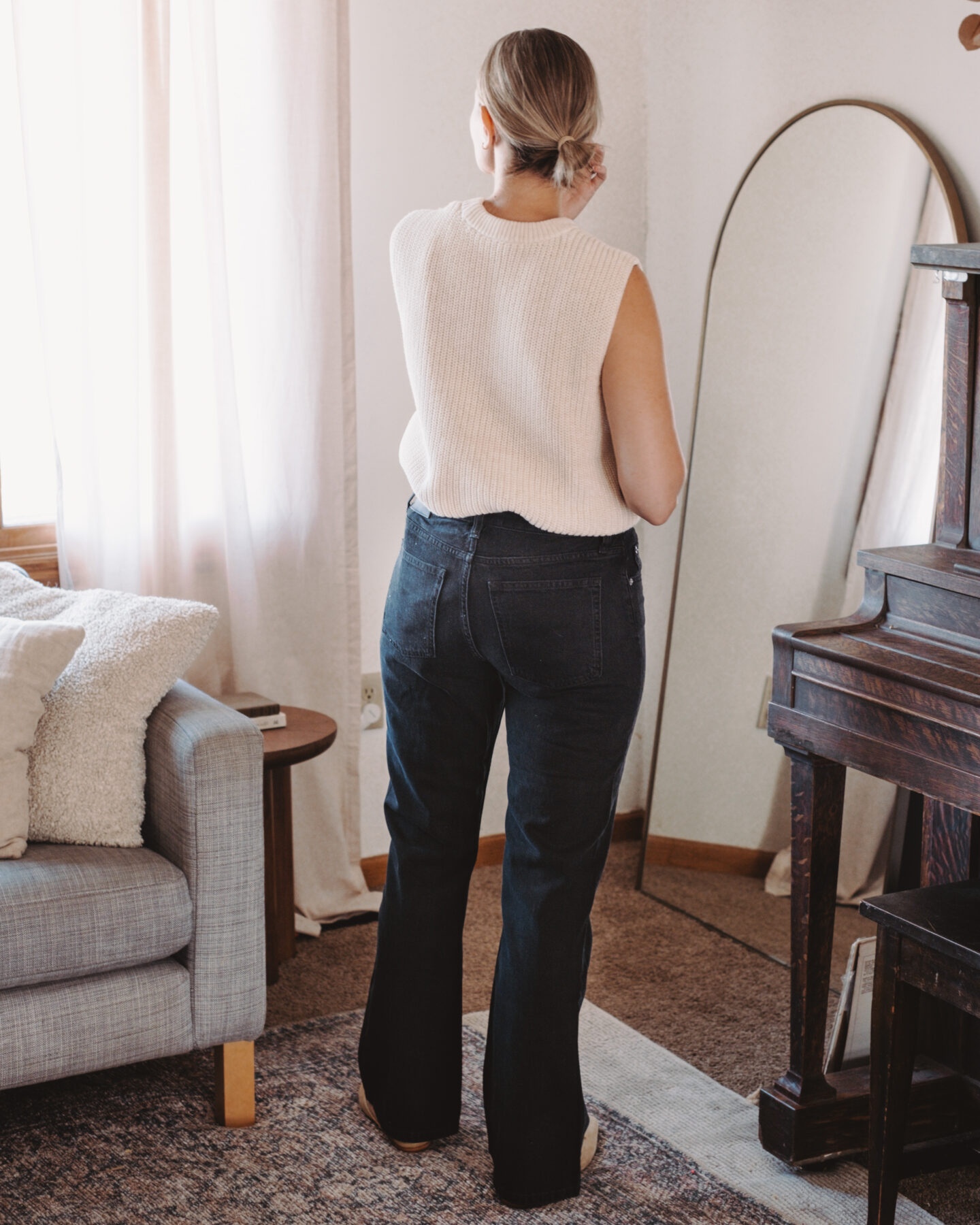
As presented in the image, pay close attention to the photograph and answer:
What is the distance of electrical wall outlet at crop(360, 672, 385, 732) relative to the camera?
2920 mm

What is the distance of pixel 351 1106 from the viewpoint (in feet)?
6.73

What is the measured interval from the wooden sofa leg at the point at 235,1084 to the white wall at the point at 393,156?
102cm

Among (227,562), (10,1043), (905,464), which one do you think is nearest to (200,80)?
(227,562)

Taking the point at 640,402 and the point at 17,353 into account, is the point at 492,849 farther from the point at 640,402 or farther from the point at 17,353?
the point at 640,402

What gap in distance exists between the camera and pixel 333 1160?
1898 millimetres

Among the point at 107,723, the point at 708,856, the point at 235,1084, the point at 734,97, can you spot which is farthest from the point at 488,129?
the point at 708,856

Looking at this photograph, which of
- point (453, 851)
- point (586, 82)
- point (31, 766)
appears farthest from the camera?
point (31, 766)

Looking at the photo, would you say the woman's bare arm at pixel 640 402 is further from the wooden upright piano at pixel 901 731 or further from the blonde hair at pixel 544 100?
the wooden upright piano at pixel 901 731

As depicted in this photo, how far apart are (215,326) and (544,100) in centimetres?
117

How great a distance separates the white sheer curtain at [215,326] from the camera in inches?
93.4

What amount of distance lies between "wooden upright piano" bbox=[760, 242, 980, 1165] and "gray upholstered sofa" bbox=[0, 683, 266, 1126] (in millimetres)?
802

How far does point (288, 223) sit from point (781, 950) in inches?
70.3

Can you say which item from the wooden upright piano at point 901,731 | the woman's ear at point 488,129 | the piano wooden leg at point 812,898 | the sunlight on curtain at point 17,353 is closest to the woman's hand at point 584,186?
the woman's ear at point 488,129

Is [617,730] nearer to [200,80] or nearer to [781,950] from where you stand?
[781,950]
